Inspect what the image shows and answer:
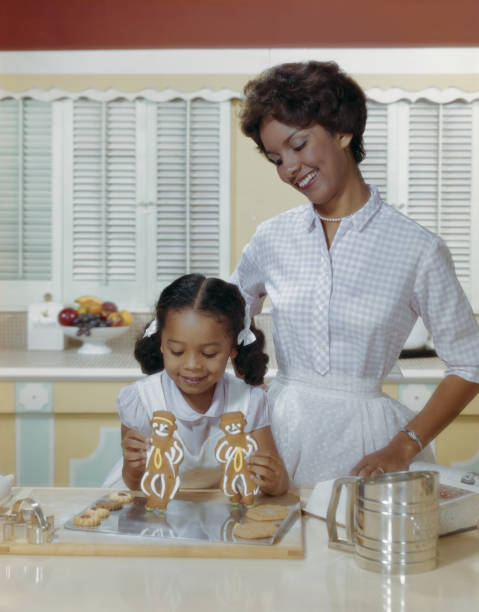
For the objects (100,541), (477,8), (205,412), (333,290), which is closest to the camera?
(100,541)

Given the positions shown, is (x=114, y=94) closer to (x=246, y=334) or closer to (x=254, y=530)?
(x=246, y=334)

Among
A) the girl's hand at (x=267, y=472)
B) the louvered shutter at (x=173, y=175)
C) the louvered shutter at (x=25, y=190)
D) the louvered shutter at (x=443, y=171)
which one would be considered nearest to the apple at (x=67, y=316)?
the louvered shutter at (x=25, y=190)

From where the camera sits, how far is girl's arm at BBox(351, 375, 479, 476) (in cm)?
151

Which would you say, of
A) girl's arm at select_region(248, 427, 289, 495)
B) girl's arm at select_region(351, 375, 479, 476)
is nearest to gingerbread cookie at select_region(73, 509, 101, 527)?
girl's arm at select_region(248, 427, 289, 495)

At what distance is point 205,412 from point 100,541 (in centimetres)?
42

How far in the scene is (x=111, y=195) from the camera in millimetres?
3713

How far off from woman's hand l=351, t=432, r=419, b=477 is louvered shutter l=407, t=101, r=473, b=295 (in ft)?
7.29

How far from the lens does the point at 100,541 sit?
1182mm

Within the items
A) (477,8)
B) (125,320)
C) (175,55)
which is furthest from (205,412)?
(477,8)

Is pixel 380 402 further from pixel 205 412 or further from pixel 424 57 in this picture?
pixel 424 57

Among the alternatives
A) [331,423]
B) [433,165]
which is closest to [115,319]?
[433,165]

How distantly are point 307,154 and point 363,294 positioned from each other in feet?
1.01

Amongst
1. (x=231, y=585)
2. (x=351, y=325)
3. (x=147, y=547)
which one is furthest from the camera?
(x=351, y=325)

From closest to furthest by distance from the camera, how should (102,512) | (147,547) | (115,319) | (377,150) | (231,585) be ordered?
(231,585) < (147,547) < (102,512) < (115,319) < (377,150)
